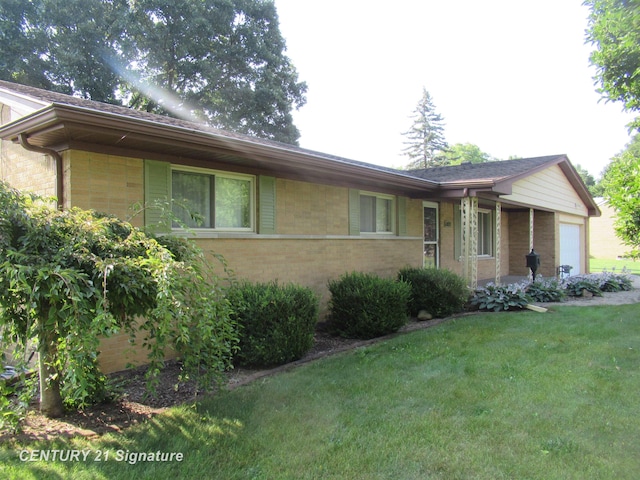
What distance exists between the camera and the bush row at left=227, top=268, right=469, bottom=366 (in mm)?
5672

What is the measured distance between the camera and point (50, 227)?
3477 mm

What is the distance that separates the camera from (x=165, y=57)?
22.0m

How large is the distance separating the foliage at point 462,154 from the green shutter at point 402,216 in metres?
50.2

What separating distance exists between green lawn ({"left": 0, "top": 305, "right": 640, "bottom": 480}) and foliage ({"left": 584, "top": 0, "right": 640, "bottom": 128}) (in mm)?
6296

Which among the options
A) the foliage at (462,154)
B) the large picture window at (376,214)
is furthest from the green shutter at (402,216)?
the foliage at (462,154)

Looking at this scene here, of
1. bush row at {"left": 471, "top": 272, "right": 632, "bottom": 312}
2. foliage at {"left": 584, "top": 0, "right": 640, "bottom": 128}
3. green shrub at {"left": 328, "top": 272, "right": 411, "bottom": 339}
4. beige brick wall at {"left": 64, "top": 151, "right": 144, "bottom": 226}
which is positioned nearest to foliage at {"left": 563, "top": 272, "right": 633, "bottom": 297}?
bush row at {"left": 471, "top": 272, "right": 632, "bottom": 312}

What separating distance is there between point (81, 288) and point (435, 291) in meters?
7.28

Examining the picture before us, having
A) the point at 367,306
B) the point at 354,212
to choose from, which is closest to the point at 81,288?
the point at 367,306

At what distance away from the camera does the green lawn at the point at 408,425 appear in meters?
3.22

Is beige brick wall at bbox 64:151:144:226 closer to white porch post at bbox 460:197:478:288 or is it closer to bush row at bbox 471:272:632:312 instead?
white porch post at bbox 460:197:478:288

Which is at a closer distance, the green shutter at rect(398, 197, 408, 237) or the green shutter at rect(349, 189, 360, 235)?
the green shutter at rect(349, 189, 360, 235)

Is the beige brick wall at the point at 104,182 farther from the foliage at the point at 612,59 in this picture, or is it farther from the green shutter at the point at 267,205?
the foliage at the point at 612,59

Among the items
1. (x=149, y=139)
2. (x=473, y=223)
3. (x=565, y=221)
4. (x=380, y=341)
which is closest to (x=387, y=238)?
(x=473, y=223)

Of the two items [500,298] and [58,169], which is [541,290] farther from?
[58,169]
